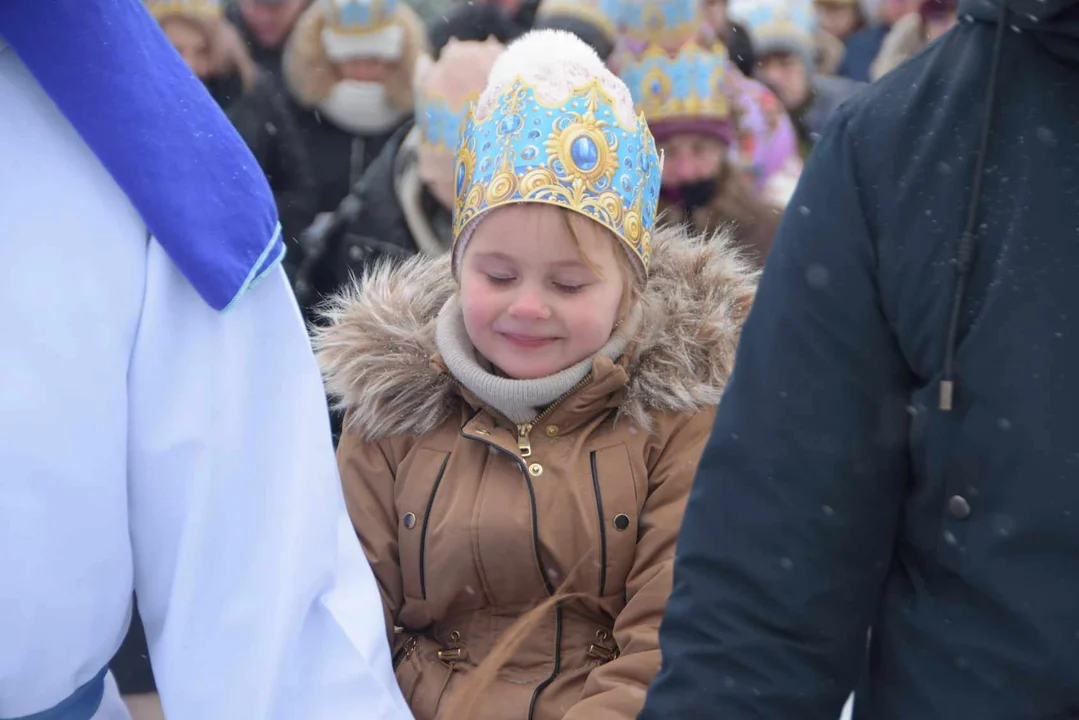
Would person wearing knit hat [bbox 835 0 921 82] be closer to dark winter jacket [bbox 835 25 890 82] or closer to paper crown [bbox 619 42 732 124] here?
dark winter jacket [bbox 835 25 890 82]

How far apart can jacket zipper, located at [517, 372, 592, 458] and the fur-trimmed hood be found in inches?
3.3

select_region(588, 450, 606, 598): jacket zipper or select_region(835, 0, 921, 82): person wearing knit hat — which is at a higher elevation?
select_region(835, 0, 921, 82): person wearing knit hat

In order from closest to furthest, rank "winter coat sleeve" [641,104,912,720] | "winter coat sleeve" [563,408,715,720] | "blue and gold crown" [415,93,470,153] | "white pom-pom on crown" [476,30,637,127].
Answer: "winter coat sleeve" [641,104,912,720], "winter coat sleeve" [563,408,715,720], "white pom-pom on crown" [476,30,637,127], "blue and gold crown" [415,93,470,153]

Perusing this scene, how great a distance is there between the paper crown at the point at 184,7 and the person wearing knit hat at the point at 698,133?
1235mm

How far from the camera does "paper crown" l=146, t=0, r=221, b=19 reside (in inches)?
160

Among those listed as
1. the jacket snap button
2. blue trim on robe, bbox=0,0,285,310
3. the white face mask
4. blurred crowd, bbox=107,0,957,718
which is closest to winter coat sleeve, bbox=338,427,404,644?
blue trim on robe, bbox=0,0,285,310

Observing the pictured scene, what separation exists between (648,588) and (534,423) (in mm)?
370

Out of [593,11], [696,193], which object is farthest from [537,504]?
[593,11]

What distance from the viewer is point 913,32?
13.3 feet

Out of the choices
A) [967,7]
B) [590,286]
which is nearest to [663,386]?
[590,286]

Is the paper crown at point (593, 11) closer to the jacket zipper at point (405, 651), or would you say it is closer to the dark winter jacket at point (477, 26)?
the dark winter jacket at point (477, 26)

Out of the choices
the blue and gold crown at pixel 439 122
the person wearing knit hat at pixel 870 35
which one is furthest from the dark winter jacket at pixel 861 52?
the blue and gold crown at pixel 439 122

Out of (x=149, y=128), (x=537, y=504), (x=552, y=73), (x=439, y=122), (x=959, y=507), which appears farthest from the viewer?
(x=439, y=122)

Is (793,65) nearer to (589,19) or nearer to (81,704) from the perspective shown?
(589,19)
